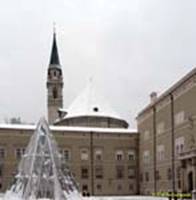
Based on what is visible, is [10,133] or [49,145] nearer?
[49,145]

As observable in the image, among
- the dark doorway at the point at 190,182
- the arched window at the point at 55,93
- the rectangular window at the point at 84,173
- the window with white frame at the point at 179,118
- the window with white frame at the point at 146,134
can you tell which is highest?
the arched window at the point at 55,93

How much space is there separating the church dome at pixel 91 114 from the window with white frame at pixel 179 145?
92.0 ft

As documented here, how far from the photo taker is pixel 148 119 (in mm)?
61062

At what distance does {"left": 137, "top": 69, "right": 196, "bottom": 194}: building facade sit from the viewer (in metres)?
44.9

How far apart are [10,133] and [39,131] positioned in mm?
29709

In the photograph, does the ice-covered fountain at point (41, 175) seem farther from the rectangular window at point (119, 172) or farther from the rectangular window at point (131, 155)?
the rectangular window at point (131, 155)

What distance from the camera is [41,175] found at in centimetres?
3106

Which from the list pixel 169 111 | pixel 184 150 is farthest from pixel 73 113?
pixel 184 150

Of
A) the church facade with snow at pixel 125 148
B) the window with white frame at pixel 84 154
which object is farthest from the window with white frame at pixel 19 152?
the window with white frame at pixel 84 154

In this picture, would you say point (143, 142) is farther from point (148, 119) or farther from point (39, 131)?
point (39, 131)

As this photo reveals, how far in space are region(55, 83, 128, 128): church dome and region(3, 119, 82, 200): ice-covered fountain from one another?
142ft

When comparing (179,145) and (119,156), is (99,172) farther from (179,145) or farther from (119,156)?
(179,145)

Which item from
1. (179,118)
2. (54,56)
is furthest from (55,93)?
(179,118)

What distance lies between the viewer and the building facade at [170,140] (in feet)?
147
